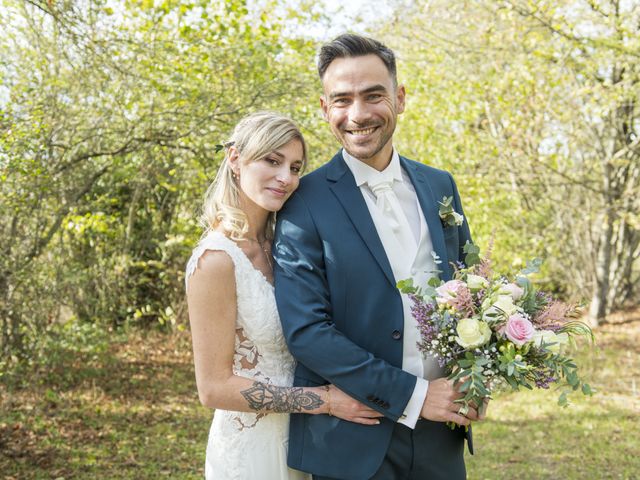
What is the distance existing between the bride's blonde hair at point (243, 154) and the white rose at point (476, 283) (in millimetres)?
870

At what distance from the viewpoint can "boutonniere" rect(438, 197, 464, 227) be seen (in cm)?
270

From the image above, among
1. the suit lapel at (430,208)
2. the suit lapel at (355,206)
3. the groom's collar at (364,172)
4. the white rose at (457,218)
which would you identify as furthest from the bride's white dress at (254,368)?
the white rose at (457,218)

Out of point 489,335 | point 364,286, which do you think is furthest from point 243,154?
point 489,335

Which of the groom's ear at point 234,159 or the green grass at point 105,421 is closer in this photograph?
the groom's ear at point 234,159

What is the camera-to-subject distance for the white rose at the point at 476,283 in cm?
231

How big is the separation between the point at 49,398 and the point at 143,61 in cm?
329

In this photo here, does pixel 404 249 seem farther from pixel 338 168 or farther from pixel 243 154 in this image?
pixel 243 154

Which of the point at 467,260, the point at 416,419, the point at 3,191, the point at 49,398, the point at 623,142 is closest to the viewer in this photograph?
the point at 416,419

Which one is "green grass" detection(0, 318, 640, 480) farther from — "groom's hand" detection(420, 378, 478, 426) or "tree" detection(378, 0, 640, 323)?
"groom's hand" detection(420, 378, 478, 426)

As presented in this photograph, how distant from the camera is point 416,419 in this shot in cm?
235

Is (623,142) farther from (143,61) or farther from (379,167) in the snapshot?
(379,167)

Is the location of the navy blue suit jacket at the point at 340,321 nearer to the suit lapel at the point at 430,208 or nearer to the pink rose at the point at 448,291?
the suit lapel at the point at 430,208

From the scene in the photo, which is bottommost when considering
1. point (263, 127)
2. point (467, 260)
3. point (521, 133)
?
point (467, 260)

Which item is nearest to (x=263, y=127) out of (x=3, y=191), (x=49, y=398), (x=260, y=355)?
(x=260, y=355)
